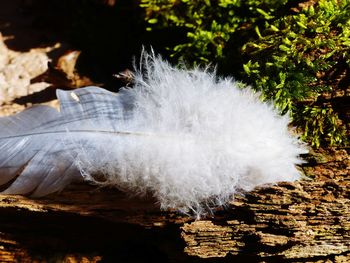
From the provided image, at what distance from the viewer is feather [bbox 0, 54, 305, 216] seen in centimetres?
127

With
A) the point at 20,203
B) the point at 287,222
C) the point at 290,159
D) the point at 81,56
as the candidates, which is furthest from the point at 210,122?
the point at 81,56

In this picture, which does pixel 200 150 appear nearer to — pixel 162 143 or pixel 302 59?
pixel 162 143

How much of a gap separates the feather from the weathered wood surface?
0.05m

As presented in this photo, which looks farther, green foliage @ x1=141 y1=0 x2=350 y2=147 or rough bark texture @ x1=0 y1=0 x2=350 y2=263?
green foliage @ x1=141 y1=0 x2=350 y2=147

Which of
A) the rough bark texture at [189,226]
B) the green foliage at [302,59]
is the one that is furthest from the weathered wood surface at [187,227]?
the green foliage at [302,59]

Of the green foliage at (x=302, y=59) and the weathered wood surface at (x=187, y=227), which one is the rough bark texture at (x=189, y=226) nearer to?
the weathered wood surface at (x=187, y=227)

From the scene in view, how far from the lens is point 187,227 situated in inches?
50.2

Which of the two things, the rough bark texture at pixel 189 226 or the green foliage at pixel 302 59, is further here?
the green foliage at pixel 302 59

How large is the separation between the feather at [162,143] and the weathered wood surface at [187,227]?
0.05 metres

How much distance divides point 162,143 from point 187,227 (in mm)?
278

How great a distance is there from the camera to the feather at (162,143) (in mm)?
1274

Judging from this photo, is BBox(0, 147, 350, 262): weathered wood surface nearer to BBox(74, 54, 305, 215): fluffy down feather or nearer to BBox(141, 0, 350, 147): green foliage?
BBox(74, 54, 305, 215): fluffy down feather

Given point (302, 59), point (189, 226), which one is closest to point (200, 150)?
point (189, 226)

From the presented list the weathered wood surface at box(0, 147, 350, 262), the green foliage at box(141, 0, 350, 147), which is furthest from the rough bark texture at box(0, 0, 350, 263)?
the green foliage at box(141, 0, 350, 147)
